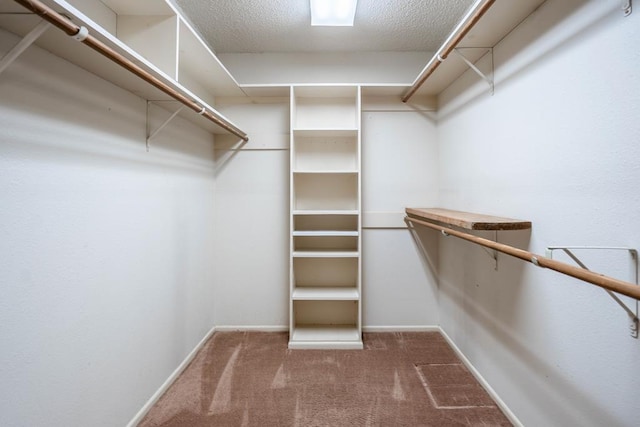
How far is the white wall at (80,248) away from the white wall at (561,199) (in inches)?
79.4

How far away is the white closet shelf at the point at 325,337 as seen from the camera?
2.24m

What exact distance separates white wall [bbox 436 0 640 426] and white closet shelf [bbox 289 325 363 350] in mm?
924

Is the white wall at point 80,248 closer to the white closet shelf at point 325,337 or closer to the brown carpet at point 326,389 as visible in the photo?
the brown carpet at point 326,389

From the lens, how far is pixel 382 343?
2.34m

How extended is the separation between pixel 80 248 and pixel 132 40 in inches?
42.2

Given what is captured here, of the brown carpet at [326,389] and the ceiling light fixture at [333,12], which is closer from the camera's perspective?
the brown carpet at [326,389]

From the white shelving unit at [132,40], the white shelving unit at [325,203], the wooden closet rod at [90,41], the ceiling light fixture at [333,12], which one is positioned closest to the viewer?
the wooden closet rod at [90,41]

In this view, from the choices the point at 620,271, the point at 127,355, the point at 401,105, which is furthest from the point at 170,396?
the point at 401,105


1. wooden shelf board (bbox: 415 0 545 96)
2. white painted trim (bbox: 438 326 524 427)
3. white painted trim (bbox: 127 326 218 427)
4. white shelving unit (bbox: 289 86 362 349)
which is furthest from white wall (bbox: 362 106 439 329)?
white painted trim (bbox: 127 326 218 427)

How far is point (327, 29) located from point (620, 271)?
229 cm

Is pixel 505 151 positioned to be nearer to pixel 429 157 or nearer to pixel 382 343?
pixel 429 157

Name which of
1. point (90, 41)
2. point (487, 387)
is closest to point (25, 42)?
point (90, 41)

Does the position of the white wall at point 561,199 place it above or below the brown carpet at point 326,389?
above

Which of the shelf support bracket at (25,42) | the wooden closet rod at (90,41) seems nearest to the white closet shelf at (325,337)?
the wooden closet rod at (90,41)
